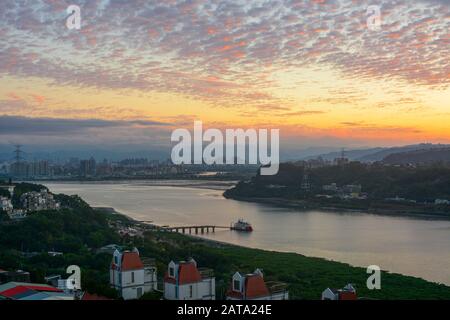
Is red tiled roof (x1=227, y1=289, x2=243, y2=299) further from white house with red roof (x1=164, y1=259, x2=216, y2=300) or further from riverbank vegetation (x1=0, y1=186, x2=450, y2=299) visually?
riverbank vegetation (x1=0, y1=186, x2=450, y2=299)

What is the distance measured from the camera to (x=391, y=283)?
12.6 ft

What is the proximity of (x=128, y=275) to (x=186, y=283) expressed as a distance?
11.0 inches

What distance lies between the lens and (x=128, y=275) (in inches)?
93.4

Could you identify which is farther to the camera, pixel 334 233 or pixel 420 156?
pixel 420 156

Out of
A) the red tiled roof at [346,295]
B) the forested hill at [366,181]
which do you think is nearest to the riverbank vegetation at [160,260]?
the red tiled roof at [346,295]

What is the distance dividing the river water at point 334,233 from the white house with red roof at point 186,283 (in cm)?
255

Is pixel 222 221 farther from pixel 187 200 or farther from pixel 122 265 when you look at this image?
pixel 122 265

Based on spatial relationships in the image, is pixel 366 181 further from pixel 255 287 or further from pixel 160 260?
pixel 255 287

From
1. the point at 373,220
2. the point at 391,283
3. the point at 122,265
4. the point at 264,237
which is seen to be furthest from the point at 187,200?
the point at 122,265

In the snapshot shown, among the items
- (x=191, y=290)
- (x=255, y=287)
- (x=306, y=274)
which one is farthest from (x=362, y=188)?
(x=255, y=287)

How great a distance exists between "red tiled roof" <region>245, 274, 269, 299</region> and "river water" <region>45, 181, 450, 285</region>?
8.48ft

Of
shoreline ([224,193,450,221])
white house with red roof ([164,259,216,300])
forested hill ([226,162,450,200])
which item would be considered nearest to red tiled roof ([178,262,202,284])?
white house with red roof ([164,259,216,300])

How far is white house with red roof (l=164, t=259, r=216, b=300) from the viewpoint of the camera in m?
2.25
